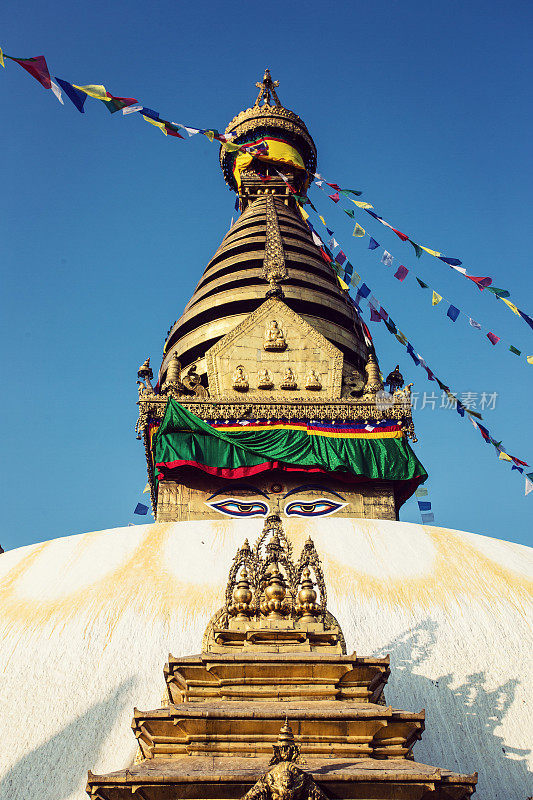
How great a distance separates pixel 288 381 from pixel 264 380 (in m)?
0.47

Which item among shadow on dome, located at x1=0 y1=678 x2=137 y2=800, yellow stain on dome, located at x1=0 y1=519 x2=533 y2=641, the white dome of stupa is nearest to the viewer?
shadow on dome, located at x1=0 y1=678 x2=137 y2=800

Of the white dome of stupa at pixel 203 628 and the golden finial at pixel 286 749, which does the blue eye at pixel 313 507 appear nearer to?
the white dome of stupa at pixel 203 628

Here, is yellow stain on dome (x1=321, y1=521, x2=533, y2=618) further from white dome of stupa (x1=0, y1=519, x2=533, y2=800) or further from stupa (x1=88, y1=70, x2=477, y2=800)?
stupa (x1=88, y1=70, x2=477, y2=800)

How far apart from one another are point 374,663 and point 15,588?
5.82 meters

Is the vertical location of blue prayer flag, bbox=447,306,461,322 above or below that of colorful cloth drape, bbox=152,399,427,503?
above

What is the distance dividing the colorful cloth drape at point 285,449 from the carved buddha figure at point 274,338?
2041 mm

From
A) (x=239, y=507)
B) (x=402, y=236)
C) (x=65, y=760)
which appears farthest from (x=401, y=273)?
(x=65, y=760)

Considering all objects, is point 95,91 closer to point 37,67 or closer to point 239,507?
point 37,67

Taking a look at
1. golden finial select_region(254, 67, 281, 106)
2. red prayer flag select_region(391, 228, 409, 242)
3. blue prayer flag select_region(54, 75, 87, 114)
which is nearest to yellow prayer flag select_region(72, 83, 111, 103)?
blue prayer flag select_region(54, 75, 87, 114)

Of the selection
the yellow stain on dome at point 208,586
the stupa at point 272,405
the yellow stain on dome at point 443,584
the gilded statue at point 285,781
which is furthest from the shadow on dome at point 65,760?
the stupa at point 272,405

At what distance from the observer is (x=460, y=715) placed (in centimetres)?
697

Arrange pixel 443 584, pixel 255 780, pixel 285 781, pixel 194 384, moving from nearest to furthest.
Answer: pixel 285 781
pixel 255 780
pixel 443 584
pixel 194 384

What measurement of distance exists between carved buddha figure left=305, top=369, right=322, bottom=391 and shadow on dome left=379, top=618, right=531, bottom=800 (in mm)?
6672

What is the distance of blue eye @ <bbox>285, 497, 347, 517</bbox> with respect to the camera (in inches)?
497
